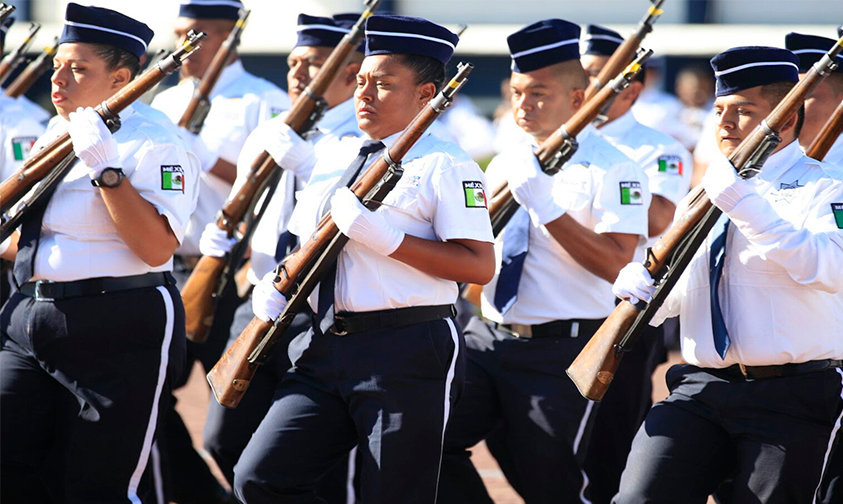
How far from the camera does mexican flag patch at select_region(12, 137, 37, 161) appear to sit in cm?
588

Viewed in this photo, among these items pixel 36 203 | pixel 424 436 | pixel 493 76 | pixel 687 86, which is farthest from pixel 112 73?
pixel 493 76

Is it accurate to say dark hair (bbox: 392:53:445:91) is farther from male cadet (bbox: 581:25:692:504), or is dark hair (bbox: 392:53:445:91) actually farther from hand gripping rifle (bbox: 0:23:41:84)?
hand gripping rifle (bbox: 0:23:41:84)

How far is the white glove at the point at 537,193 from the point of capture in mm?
4648

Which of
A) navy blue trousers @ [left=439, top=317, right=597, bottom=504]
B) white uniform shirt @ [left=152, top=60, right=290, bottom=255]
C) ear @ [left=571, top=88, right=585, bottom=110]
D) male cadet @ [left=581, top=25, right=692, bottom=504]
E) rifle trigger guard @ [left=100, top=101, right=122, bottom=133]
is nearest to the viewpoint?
rifle trigger guard @ [left=100, top=101, right=122, bottom=133]

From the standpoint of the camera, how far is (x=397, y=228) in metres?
4.03

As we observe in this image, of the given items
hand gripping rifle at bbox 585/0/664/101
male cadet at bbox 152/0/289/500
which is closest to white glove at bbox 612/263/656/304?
hand gripping rifle at bbox 585/0/664/101

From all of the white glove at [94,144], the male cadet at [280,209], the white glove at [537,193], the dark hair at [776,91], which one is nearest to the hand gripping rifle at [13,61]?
the male cadet at [280,209]

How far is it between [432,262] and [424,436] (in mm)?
548

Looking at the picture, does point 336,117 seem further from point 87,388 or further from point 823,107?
point 823,107

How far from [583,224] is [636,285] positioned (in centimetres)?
89

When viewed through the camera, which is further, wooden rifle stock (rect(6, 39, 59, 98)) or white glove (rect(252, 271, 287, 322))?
wooden rifle stock (rect(6, 39, 59, 98))

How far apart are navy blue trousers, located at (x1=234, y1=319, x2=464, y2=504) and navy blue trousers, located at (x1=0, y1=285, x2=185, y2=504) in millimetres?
501

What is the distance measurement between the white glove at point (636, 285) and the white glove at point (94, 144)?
1.67 metres

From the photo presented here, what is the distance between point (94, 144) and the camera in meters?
4.08
